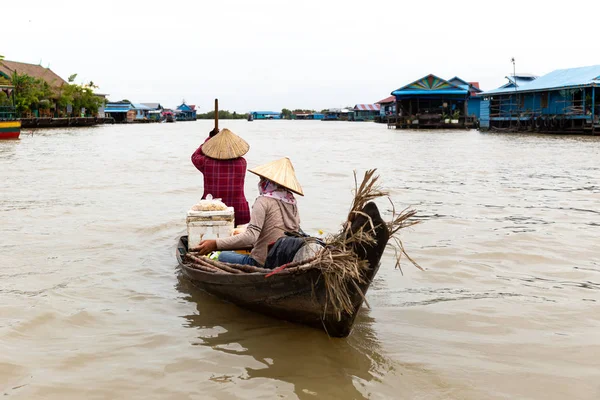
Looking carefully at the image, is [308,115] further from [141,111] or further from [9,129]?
[9,129]

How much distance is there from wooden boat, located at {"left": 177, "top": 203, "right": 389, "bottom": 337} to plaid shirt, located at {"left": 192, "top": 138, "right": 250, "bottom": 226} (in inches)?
57.1

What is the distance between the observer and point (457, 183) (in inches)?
535

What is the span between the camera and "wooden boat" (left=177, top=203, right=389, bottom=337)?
371 cm

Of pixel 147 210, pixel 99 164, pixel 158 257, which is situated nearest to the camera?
pixel 158 257

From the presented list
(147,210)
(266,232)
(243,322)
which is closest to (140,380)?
(243,322)

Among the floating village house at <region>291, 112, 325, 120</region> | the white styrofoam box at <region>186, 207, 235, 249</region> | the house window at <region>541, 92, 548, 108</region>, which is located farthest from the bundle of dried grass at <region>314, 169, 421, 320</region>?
the floating village house at <region>291, 112, 325, 120</region>

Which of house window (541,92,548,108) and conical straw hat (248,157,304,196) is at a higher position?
house window (541,92,548,108)

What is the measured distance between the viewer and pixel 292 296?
409 centimetres

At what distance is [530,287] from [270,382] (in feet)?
9.99

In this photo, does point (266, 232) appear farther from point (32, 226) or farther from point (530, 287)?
point (32, 226)

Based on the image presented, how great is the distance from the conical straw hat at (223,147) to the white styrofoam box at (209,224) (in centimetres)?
65

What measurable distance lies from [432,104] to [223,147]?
4242 centimetres

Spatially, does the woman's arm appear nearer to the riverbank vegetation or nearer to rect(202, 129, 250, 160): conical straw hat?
rect(202, 129, 250, 160): conical straw hat

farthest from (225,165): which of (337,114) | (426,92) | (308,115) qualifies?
(308,115)
